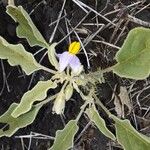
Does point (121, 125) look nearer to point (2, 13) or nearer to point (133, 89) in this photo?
point (133, 89)

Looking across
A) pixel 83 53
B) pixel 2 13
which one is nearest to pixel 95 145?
pixel 83 53

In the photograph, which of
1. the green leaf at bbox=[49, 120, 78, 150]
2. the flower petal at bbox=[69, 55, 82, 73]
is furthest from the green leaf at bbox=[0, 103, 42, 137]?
the flower petal at bbox=[69, 55, 82, 73]

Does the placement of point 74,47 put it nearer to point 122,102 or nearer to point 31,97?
point 31,97

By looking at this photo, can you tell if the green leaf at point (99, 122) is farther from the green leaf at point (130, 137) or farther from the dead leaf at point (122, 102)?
the dead leaf at point (122, 102)

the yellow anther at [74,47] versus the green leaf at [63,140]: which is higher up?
the yellow anther at [74,47]

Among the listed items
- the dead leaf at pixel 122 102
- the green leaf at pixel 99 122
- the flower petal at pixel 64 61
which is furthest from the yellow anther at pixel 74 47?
the dead leaf at pixel 122 102

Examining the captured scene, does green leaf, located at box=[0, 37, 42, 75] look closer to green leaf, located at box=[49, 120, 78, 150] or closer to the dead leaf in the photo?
green leaf, located at box=[49, 120, 78, 150]
